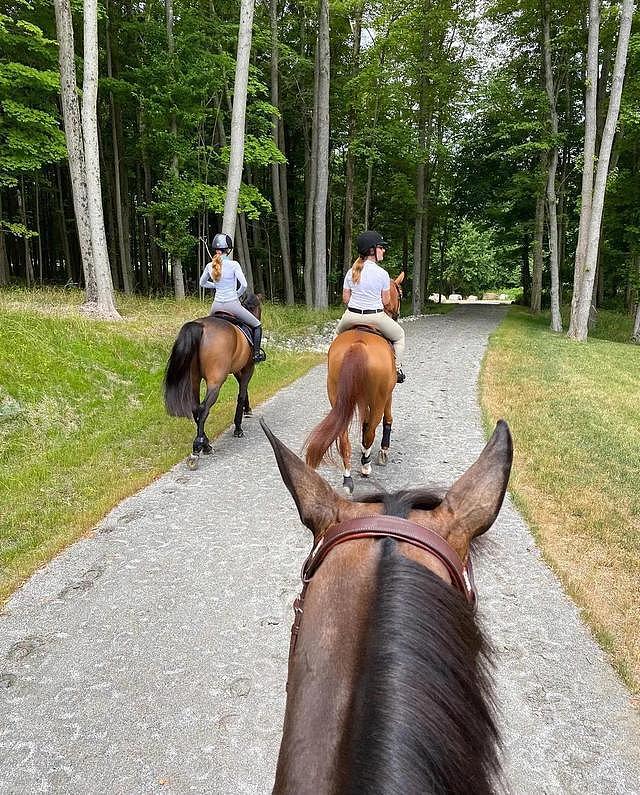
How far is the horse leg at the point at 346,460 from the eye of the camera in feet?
17.8

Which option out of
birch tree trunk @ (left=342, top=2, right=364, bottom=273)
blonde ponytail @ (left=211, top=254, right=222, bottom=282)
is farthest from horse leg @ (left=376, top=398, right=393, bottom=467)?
birch tree trunk @ (left=342, top=2, right=364, bottom=273)

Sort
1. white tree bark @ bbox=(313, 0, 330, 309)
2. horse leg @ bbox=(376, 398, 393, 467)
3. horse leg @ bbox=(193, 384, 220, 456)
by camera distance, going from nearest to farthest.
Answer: horse leg @ bbox=(376, 398, 393, 467)
horse leg @ bbox=(193, 384, 220, 456)
white tree bark @ bbox=(313, 0, 330, 309)

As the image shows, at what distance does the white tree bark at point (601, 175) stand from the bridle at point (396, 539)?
1786cm

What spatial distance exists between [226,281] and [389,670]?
7.13 metres

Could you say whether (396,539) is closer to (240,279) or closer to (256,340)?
(240,279)

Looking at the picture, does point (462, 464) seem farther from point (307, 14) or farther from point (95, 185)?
point (307, 14)

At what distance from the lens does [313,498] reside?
5.26ft

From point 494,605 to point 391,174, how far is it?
85.6 ft

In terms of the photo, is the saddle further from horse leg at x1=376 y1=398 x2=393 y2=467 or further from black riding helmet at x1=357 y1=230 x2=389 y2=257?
horse leg at x1=376 y1=398 x2=393 y2=467

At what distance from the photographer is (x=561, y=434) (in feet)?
24.5

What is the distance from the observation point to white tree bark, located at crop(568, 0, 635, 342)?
1468 centimetres

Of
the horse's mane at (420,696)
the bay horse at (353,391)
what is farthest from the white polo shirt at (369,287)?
the horse's mane at (420,696)

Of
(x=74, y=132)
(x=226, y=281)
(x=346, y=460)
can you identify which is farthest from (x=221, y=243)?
(x=74, y=132)

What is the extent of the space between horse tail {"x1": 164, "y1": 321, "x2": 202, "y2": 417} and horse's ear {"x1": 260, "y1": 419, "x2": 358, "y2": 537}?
17.8 feet
